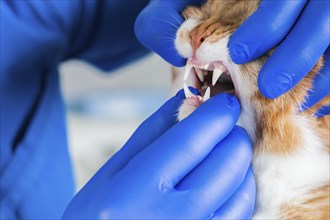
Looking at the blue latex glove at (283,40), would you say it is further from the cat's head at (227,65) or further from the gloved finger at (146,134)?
the gloved finger at (146,134)

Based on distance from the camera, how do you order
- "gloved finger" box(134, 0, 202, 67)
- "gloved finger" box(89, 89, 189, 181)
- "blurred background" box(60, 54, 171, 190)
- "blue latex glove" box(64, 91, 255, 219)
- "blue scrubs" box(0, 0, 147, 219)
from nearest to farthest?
"blue latex glove" box(64, 91, 255, 219)
"gloved finger" box(89, 89, 189, 181)
"gloved finger" box(134, 0, 202, 67)
"blue scrubs" box(0, 0, 147, 219)
"blurred background" box(60, 54, 171, 190)

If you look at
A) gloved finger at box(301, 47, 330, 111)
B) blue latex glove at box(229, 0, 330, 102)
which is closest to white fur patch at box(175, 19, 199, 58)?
blue latex glove at box(229, 0, 330, 102)

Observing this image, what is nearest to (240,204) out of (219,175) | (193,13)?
(219,175)

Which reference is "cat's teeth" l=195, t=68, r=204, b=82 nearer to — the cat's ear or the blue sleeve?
the cat's ear

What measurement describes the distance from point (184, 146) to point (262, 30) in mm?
229

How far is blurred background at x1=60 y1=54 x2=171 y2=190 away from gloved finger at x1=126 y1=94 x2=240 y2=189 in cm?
141

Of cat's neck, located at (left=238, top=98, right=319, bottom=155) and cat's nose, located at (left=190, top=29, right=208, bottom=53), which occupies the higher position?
cat's nose, located at (left=190, top=29, right=208, bottom=53)


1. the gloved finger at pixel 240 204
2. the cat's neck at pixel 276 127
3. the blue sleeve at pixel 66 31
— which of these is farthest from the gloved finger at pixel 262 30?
the blue sleeve at pixel 66 31

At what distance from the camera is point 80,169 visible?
243cm

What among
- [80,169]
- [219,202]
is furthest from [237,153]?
[80,169]

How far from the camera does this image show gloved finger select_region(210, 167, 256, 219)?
0.99 metres

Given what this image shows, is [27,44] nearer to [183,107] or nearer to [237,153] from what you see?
[183,107]

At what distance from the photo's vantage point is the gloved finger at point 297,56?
37.5 inches

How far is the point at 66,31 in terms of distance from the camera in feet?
4.90
